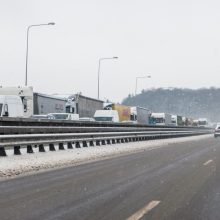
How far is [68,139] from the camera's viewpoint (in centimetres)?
2047

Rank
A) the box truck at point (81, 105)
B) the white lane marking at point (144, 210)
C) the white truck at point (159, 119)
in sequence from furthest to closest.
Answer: the white truck at point (159, 119) → the box truck at point (81, 105) → the white lane marking at point (144, 210)

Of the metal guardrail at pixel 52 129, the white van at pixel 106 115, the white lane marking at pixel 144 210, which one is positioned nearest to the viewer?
the white lane marking at pixel 144 210

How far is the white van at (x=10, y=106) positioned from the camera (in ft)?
87.7

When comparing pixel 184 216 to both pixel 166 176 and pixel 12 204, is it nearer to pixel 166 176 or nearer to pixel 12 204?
pixel 12 204

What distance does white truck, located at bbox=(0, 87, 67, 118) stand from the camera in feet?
106

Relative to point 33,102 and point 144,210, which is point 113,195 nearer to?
point 144,210

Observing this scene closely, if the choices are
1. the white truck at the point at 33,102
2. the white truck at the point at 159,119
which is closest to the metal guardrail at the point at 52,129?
the white truck at the point at 33,102

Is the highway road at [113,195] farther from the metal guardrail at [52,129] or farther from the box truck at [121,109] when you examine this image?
the box truck at [121,109]

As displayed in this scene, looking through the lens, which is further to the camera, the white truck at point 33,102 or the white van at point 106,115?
the white van at point 106,115

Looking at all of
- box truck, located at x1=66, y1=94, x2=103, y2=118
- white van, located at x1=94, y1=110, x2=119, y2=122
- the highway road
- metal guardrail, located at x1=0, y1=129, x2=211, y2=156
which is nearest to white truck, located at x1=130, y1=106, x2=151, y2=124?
box truck, located at x1=66, y1=94, x2=103, y2=118

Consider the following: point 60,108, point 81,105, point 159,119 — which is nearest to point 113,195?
point 60,108

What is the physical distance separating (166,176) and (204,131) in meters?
58.9

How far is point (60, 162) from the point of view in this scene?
15.2m

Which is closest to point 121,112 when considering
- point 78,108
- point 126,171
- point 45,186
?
point 78,108
